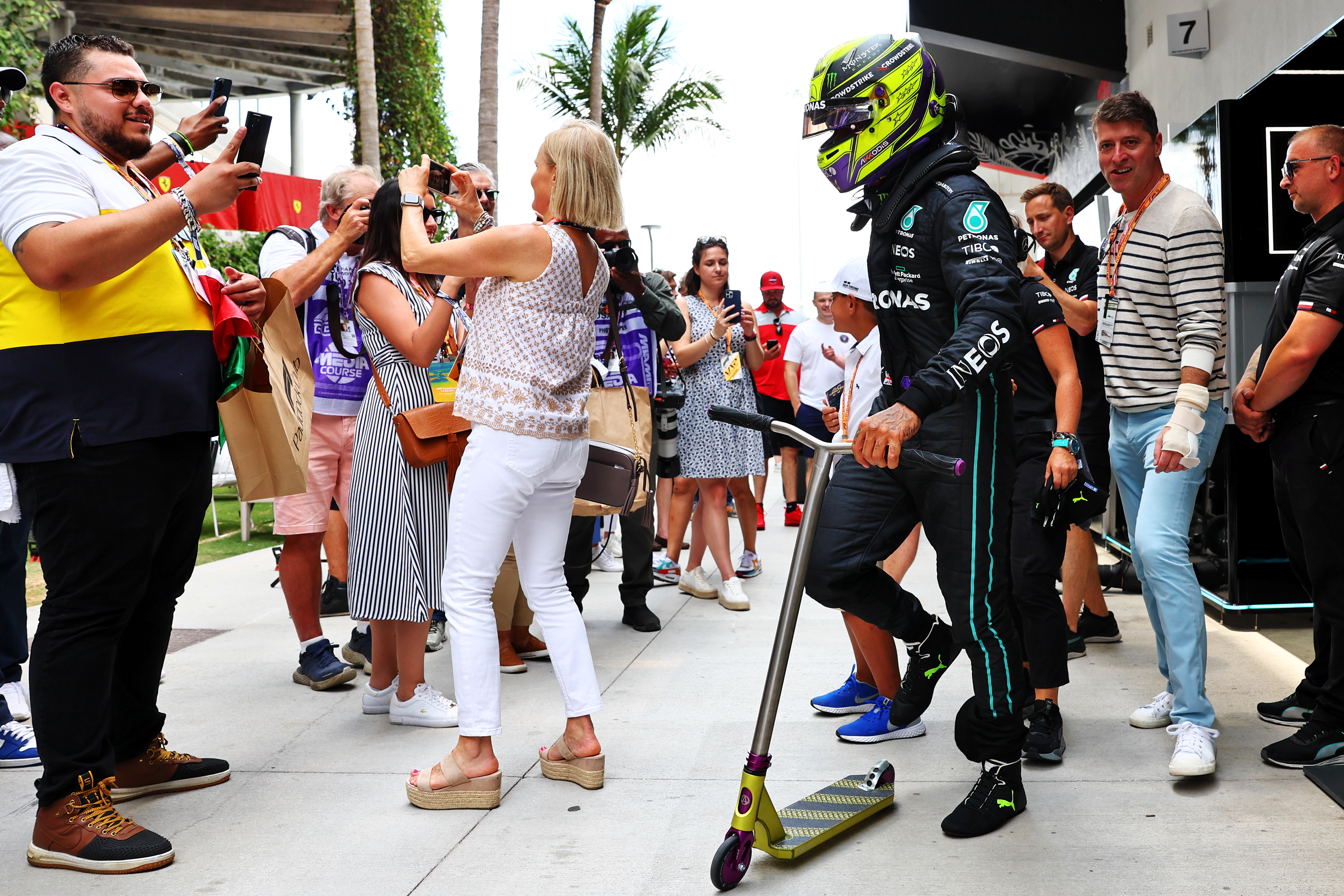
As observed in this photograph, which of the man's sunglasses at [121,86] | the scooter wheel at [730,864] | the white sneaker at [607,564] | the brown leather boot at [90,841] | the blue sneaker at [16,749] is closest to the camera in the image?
the scooter wheel at [730,864]

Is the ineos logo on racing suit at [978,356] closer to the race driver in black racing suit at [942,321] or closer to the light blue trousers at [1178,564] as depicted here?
the race driver in black racing suit at [942,321]

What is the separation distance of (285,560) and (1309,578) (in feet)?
13.3

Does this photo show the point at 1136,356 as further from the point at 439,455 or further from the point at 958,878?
the point at 439,455

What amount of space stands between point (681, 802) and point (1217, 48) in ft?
17.8

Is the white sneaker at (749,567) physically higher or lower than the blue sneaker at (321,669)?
higher

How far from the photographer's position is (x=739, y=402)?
716 centimetres

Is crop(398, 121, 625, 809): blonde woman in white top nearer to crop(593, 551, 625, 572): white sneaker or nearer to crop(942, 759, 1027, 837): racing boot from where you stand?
crop(942, 759, 1027, 837): racing boot

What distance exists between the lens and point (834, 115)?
121 inches

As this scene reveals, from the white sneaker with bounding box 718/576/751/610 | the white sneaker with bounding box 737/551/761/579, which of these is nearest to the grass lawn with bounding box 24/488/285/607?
the white sneaker with bounding box 718/576/751/610

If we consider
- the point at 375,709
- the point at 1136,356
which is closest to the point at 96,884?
the point at 375,709

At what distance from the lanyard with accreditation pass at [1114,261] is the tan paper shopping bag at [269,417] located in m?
2.98

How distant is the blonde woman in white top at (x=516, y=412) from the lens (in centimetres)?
334

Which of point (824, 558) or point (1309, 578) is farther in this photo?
point (1309, 578)

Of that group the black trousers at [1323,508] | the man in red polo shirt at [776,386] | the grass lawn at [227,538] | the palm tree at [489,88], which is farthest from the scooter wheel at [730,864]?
the palm tree at [489,88]
